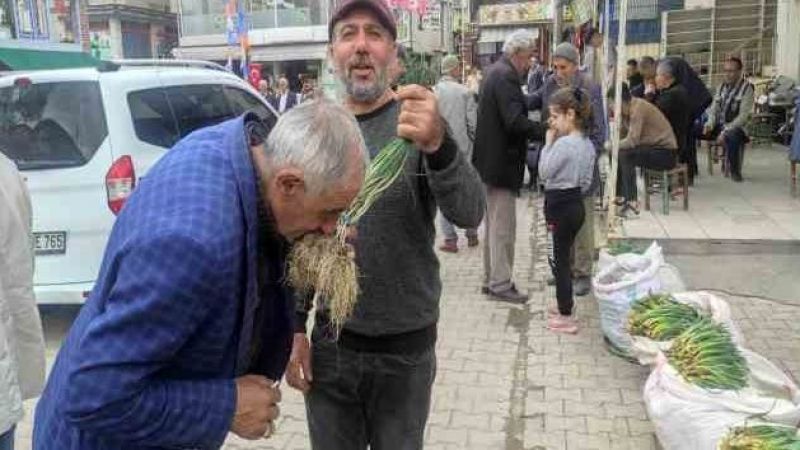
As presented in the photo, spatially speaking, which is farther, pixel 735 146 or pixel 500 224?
pixel 735 146

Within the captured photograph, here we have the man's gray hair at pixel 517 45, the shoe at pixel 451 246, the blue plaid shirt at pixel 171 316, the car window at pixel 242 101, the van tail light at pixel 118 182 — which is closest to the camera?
the blue plaid shirt at pixel 171 316

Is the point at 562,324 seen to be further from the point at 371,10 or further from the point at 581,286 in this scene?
the point at 371,10

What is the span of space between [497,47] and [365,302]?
120 ft

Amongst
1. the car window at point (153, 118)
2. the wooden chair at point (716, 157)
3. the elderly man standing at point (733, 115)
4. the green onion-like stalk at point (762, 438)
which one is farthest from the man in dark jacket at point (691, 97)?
the green onion-like stalk at point (762, 438)

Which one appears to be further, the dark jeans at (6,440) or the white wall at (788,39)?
the white wall at (788,39)

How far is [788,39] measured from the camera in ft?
41.2

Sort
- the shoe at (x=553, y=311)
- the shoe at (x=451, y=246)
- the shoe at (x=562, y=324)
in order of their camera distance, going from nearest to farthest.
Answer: the shoe at (x=562, y=324) < the shoe at (x=553, y=311) < the shoe at (x=451, y=246)

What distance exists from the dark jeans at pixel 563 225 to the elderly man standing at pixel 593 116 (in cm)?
28

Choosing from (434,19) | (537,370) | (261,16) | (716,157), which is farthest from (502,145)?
(434,19)

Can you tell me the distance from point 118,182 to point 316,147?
3862 mm

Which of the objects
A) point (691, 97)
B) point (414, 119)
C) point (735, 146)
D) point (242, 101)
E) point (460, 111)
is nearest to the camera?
point (414, 119)

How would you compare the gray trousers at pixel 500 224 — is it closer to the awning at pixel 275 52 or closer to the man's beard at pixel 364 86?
the man's beard at pixel 364 86

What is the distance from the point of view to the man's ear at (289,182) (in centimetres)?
135

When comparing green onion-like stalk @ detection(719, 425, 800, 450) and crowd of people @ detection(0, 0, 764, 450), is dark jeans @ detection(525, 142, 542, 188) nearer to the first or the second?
green onion-like stalk @ detection(719, 425, 800, 450)
